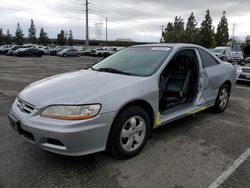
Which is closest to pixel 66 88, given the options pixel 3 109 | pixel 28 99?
pixel 28 99

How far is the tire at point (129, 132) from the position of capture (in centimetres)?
261

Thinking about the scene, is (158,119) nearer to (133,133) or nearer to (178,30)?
(133,133)

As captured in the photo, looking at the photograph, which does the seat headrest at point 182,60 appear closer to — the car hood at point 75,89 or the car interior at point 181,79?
the car interior at point 181,79

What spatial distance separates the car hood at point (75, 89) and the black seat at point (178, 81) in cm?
121

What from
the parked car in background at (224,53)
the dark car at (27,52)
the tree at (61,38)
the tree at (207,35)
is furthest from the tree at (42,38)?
the parked car in background at (224,53)

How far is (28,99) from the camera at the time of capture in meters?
2.67

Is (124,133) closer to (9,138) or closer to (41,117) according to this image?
(41,117)

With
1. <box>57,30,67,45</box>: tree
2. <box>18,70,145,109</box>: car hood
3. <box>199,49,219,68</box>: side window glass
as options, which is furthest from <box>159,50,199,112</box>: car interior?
<box>57,30,67,45</box>: tree

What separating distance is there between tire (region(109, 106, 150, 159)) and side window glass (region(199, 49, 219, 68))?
198 cm

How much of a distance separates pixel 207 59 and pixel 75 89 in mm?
2884

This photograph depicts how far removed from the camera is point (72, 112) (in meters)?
2.35

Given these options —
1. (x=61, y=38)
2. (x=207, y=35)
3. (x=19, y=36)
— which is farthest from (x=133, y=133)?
(x=61, y=38)

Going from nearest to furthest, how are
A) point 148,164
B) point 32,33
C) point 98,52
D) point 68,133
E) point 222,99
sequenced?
point 68,133 < point 148,164 < point 222,99 < point 98,52 < point 32,33

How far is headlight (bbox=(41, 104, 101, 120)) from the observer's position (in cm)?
233
